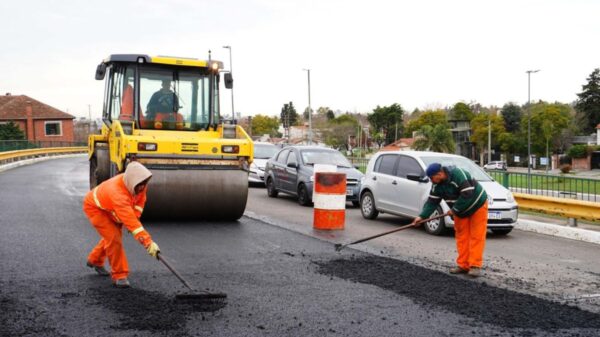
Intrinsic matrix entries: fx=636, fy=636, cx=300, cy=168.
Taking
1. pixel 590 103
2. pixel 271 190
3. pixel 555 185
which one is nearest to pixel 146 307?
pixel 555 185

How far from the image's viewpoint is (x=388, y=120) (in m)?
113

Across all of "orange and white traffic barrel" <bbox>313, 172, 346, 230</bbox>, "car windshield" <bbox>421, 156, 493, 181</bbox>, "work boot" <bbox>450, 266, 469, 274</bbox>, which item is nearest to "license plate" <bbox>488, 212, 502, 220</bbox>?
"car windshield" <bbox>421, 156, 493, 181</bbox>

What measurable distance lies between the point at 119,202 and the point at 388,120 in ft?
355

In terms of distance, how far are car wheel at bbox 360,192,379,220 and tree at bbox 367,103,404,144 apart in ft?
322

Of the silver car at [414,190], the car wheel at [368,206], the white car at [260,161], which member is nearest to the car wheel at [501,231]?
the silver car at [414,190]

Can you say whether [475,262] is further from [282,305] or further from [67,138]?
[67,138]

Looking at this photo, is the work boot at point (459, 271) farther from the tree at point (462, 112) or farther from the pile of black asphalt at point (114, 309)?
the tree at point (462, 112)

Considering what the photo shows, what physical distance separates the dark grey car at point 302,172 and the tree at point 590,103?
81.1 m

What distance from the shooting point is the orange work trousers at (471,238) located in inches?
306

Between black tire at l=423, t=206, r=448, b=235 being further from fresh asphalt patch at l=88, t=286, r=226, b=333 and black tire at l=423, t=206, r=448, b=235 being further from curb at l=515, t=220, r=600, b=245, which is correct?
fresh asphalt patch at l=88, t=286, r=226, b=333

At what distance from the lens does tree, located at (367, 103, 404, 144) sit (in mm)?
111438

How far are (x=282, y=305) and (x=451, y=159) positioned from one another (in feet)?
25.9

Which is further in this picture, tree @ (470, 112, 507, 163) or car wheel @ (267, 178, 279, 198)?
tree @ (470, 112, 507, 163)

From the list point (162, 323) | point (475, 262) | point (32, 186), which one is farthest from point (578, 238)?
point (32, 186)
